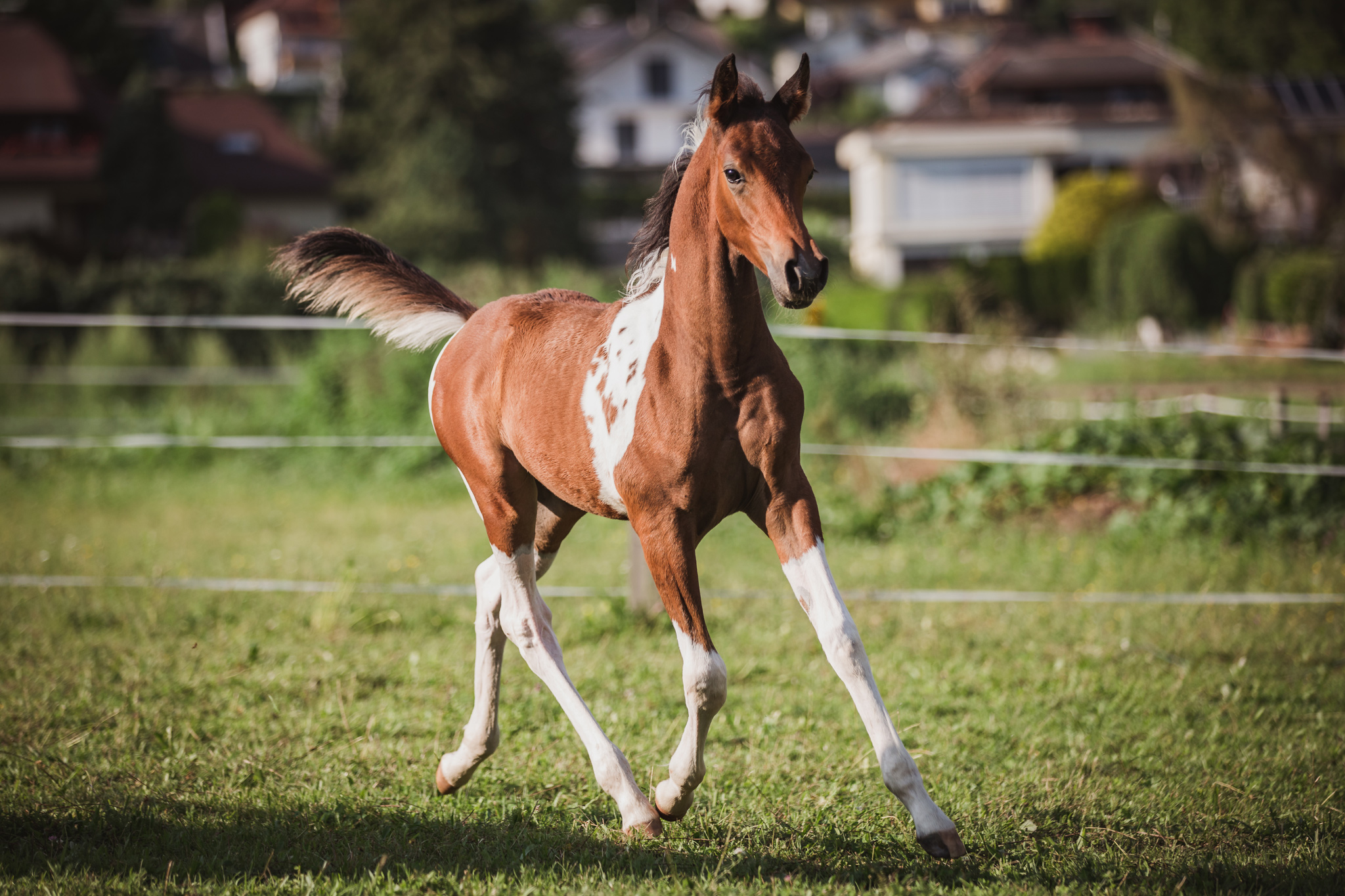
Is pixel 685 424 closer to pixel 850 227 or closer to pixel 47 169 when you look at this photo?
pixel 47 169

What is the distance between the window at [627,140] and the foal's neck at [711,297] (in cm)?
4703

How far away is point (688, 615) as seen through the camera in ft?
10.0

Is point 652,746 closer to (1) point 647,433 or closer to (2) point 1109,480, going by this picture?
(1) point 647,433

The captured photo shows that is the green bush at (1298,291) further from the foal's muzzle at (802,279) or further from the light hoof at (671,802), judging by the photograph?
the foal's muzzle at (802,279)

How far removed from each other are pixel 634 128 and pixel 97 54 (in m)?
21.4

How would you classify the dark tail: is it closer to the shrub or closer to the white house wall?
the shrub

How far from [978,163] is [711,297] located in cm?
3575

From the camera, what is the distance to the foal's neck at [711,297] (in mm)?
3021

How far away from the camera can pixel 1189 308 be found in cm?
2155

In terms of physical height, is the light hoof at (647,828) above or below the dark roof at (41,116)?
below

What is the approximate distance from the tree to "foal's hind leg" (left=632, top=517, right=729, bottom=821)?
24.5 meters

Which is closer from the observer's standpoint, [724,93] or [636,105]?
[724,93]

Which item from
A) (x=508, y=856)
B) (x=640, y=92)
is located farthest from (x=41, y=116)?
(x=508, y=856)

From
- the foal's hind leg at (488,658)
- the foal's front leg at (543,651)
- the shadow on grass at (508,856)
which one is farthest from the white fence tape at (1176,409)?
the foal's front leg at (543,651)
